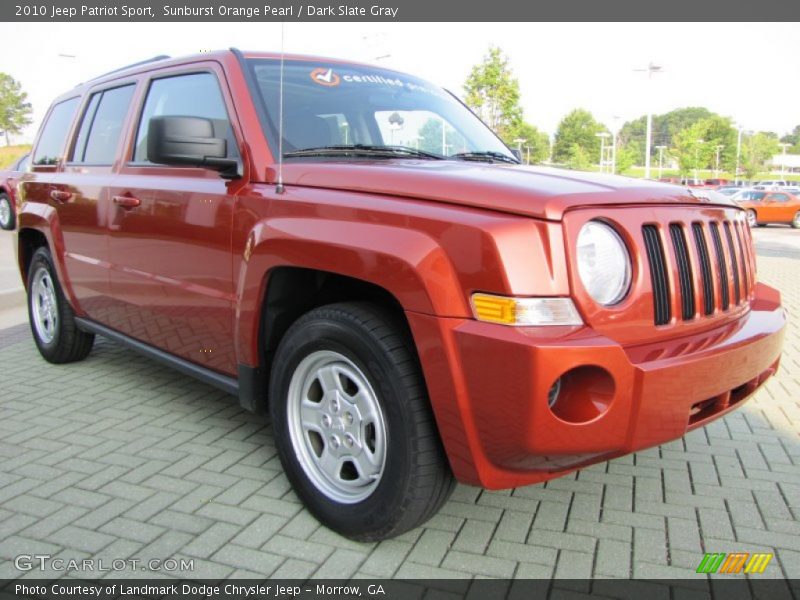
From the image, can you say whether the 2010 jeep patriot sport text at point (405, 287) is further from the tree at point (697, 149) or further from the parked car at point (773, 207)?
the tree at point (697, 149)

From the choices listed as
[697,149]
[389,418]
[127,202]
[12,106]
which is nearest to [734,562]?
[389,418]

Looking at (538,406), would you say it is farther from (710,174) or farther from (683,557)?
(710,174)

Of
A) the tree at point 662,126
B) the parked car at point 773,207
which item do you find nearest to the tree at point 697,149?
the tree at point 662,126

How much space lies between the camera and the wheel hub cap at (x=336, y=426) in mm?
2422

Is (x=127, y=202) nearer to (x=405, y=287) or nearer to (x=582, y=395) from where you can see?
(x=405, y=287)

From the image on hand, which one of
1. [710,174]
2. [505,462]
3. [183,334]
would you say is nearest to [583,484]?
[505,462]

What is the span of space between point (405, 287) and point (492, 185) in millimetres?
448

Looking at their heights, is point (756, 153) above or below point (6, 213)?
→ above

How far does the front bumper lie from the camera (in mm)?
1927

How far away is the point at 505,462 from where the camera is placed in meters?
2.07

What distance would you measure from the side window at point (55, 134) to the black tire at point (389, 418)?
125 inches

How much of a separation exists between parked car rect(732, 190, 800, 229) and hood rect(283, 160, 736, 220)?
25.0 m

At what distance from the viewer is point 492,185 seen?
7.09 ft
